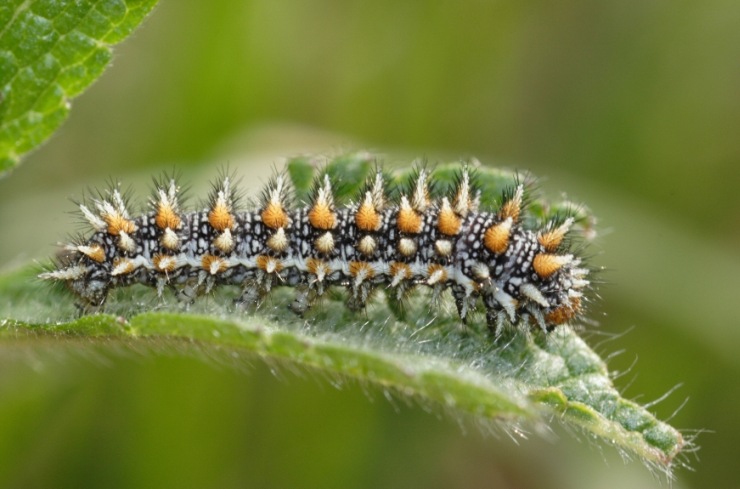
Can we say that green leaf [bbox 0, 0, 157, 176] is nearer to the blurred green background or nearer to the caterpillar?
the caterpillar

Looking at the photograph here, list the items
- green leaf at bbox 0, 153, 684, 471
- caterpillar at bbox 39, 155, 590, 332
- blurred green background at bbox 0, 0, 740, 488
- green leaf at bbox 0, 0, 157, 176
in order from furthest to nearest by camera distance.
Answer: blurred green background at bbox 0, 0, 740, 488 → caterpillar at bbox 39, 155, 590, 332 → green leaf at bbox 0, 0, 157, 176 → green leaf at bbox 0, 153, 684, 471

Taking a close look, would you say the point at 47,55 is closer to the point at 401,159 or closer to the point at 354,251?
the point at 354,251

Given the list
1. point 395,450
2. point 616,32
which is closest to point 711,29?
point 616,32

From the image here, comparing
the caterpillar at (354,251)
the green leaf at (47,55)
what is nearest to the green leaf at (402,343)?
the caterpillar at (354,251)

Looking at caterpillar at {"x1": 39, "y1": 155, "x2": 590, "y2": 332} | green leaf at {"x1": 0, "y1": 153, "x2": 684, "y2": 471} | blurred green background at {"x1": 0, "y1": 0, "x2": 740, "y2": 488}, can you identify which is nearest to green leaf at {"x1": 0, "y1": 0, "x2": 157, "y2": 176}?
caterpillar at {"x1": 39, "y1": 155, "x2": 590, "y2": 332}

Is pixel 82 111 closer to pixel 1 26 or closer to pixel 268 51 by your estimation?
pixel 268 51
